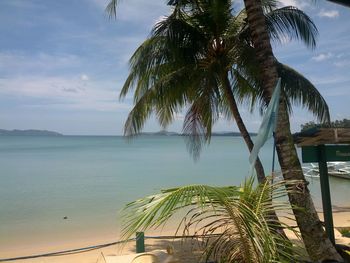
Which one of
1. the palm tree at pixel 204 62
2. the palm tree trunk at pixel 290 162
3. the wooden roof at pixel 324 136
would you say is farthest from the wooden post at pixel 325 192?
the palm tree at pixel 204 62

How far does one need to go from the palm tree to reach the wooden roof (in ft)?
8.19

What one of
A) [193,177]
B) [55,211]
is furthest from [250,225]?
[193,177]

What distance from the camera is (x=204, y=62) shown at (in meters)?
8.91

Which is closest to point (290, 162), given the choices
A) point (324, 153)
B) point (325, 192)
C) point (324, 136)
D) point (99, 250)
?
point (324, 136)

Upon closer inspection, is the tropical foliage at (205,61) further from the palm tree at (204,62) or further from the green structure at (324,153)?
the green structure at (324,153)

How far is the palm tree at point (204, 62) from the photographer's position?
8555 millimetres

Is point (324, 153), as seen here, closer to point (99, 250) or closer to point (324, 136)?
point (324, 136)

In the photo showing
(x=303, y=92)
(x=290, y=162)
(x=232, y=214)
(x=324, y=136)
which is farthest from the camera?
(x=303, y=92)

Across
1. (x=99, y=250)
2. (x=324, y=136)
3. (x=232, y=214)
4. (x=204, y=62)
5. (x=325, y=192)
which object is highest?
(x=204, y=62)

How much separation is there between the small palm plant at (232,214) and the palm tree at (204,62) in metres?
5.20

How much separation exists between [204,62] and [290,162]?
181 inches

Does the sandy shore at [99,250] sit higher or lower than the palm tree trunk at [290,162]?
lower

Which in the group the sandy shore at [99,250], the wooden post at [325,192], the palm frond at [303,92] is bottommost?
the sandy shore at [99,250]

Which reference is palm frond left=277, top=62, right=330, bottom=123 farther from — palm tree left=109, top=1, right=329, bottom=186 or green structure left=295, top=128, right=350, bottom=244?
green structure left=295, top=128, right=350, bottom=244
